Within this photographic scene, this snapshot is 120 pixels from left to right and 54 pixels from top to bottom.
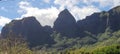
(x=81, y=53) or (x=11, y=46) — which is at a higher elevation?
(x=81, y=53)

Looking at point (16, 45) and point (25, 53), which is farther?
point (25, 53)

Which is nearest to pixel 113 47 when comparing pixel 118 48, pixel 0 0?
pixel 118 48

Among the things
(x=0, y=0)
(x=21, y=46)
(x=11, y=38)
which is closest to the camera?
(x=0, y=0)

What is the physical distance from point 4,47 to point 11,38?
11.1 feet

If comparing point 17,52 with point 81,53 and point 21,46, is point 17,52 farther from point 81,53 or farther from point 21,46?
point 81,53

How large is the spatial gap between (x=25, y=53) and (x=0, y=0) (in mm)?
33678

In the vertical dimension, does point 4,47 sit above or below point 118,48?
below

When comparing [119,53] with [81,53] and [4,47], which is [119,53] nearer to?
[81,53]

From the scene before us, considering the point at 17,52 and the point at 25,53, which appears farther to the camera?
the point at 25,53

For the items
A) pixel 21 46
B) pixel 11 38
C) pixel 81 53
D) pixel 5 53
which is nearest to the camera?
pixel 5 53

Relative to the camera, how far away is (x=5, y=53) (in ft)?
147

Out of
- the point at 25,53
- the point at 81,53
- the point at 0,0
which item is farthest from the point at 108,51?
the point at 0,0

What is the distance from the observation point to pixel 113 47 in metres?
133

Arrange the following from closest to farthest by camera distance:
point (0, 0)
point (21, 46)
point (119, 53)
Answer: point (0, 0)
point (21, 46)
point (119, 53)
